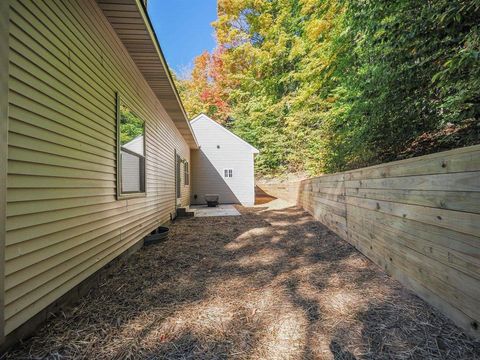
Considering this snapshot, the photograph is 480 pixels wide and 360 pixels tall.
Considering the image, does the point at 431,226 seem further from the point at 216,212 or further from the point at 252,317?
the point at 216,212

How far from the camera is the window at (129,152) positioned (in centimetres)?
343

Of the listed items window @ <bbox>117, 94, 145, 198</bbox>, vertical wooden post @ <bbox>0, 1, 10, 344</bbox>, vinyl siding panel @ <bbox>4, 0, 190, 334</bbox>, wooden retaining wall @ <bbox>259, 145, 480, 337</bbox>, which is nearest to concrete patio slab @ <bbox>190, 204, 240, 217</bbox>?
window @ <bbox>117, 94, 145, 198</bbox>

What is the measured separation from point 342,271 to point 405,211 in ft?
3.42

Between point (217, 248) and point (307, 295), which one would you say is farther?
point (217, 248)

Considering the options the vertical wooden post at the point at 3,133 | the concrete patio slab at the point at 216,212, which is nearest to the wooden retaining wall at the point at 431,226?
the vertical wooden post at the point at 3,133

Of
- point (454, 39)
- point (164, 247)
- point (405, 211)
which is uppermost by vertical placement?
point (454, 39)

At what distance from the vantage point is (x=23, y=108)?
66.6 inches

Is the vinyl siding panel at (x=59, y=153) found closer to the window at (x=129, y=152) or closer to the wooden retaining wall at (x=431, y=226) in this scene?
the window at (x=129, y=152)

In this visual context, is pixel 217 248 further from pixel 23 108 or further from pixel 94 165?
pixel 23 108

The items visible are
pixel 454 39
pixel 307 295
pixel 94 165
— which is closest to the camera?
pixel 307 295

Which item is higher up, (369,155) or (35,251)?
(369,155)

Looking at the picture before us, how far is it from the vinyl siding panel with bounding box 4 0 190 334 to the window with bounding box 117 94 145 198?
21cm

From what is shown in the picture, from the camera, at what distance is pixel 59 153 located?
2084mm

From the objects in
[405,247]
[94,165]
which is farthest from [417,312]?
[94,165]
